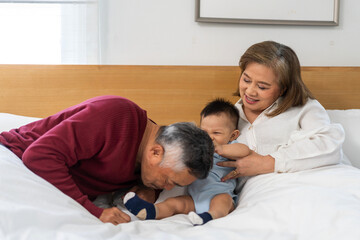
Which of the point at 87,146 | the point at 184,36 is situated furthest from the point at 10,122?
the point at 184,36

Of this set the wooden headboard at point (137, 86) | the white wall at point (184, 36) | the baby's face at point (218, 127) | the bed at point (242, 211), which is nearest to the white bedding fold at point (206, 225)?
the bed at point (242, 211)

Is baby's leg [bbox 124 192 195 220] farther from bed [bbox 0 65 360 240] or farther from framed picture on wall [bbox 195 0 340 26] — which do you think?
framed picture on wall [bbox 195 0 340 26]

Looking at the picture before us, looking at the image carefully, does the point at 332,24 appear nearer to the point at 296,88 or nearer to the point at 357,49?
the point at 357,49

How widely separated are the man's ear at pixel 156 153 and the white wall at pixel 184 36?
84 centimetres

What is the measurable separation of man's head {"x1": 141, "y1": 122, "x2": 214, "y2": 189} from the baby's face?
31 centimetres

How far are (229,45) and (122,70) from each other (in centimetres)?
57

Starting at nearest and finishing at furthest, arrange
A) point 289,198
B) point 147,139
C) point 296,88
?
point 289,198 < point 147,139 < point 296,88

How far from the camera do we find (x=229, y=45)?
1.93 metres

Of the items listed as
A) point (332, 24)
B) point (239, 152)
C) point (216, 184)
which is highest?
point (332, 24)

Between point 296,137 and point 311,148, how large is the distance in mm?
106

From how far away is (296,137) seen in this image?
1.39m

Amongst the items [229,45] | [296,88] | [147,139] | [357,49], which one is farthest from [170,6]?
[357,49]

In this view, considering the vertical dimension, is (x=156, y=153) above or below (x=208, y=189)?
above

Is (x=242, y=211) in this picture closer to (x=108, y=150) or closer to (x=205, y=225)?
(x=205, y=225)
